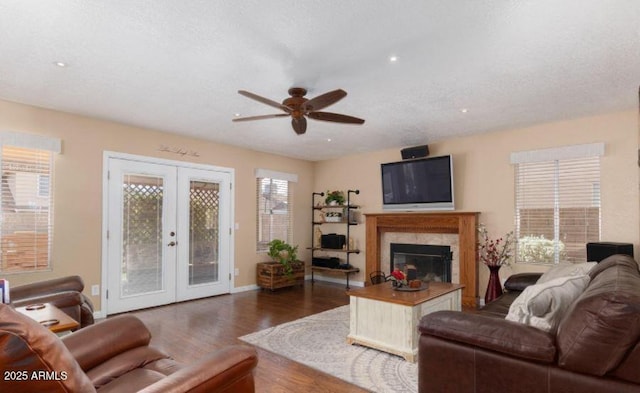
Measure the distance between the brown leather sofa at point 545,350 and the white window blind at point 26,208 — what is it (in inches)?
168

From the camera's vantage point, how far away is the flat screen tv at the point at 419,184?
5.47m

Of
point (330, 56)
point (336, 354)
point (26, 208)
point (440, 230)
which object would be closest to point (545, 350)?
point (336, 354)

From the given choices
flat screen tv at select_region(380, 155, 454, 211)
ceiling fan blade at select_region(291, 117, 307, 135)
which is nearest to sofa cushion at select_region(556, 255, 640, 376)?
ceiling fan blade at select_region(291, 117, 307, 135)

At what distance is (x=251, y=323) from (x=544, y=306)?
319cm

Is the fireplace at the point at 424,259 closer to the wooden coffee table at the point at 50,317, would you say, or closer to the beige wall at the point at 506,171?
the beige wall at the point at 506,171

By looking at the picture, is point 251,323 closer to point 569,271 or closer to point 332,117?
point 332,117

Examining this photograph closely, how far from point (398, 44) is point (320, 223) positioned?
508 cm

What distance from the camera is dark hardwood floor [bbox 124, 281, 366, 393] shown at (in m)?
2.81

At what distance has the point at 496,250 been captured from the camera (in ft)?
16.6

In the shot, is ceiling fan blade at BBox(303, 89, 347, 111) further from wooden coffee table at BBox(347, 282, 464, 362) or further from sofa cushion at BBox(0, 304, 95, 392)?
sofa cushion at BBox(0, 304, 95, 392)

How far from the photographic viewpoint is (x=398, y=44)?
259 cm

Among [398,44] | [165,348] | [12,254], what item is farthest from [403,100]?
[12,254]

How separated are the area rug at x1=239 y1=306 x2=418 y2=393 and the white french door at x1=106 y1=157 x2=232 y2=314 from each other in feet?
6.71

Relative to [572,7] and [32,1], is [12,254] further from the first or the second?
[572,7]
